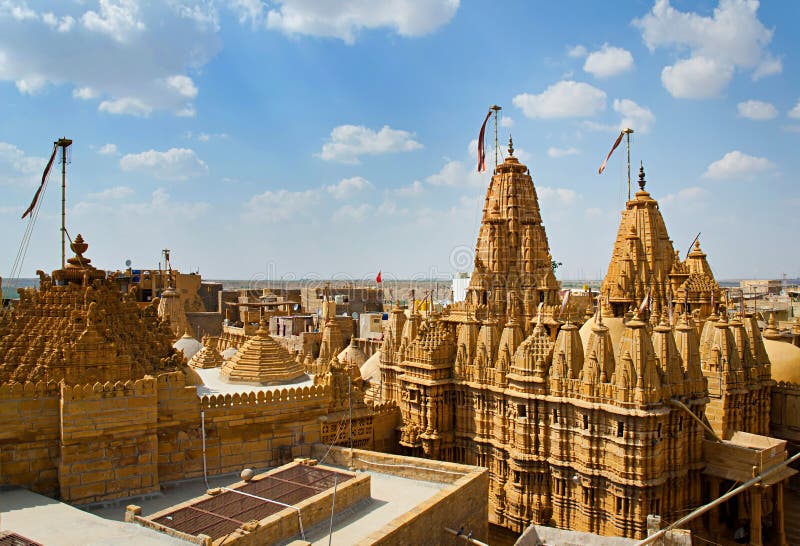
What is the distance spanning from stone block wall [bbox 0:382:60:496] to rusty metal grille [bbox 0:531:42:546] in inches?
159

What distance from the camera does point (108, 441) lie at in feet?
51.5

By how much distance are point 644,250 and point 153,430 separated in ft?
89.9

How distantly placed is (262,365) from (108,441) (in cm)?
737

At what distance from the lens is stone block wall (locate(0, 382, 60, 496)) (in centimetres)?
1499

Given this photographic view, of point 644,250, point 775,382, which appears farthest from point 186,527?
point 644,250

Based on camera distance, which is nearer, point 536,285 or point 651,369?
point 651,369

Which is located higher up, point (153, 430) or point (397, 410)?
point (153, 430)

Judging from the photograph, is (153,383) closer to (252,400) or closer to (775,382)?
(252,400)

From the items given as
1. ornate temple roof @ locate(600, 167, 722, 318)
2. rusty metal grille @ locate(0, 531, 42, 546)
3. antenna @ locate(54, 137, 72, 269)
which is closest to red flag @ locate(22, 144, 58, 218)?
antenna @ locate(54, 137, 72, 269)

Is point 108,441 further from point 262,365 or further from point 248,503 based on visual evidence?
point 262,365

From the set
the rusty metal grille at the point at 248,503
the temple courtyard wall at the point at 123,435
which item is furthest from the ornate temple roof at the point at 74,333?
the rusty metal grille at the point at 248,503

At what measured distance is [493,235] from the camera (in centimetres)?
2908

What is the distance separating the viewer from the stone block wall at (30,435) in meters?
15.0

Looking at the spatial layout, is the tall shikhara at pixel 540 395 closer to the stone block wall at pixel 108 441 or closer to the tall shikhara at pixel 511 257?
the tall shikhara at pixel 511 257
